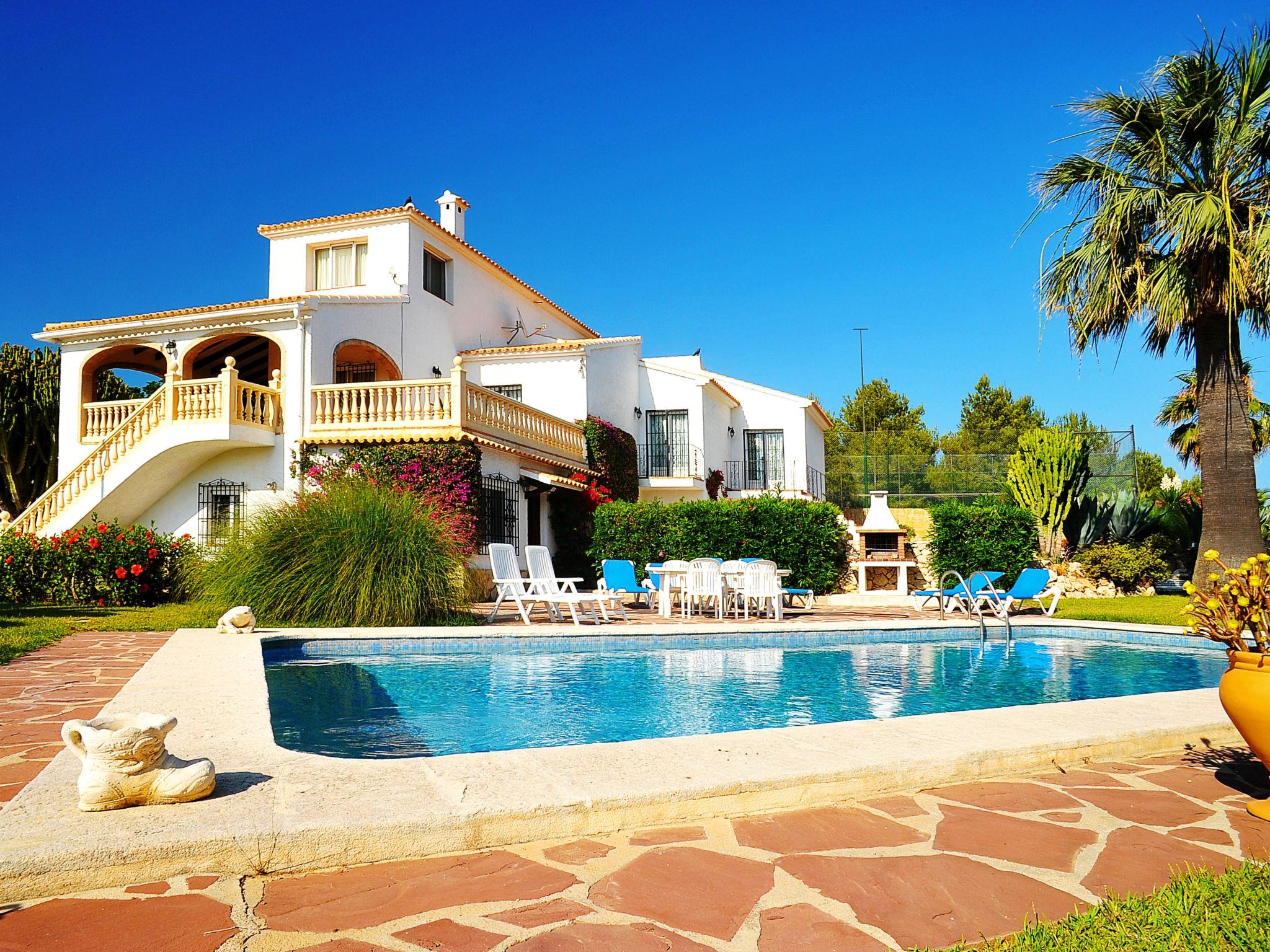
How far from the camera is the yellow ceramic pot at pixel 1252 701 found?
3.49 metres

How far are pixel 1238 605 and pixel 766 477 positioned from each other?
91.1 feet

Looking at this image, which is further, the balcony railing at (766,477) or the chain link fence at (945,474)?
the balcony railing at (766,477)

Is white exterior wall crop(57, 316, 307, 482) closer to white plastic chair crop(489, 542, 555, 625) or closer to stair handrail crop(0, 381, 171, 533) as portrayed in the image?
stair handrail crop(0, 381, 171, 533)

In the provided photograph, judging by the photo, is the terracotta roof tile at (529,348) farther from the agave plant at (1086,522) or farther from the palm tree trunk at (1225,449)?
the palm tree trunk at (1225,449)

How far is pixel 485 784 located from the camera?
353cm

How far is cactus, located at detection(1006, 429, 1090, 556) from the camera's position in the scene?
18720 mm

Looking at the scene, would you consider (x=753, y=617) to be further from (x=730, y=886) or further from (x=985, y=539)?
(x=730, y=886)

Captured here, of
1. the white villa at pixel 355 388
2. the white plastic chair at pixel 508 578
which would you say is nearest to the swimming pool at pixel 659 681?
the white plastic chair at pixel 508 578

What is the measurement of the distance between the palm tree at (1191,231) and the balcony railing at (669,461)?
13665mm

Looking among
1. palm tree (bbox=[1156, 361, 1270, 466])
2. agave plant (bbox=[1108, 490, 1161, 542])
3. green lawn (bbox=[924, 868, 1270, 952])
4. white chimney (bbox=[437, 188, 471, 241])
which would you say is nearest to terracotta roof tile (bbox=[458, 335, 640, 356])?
white chimney (bbox=[437, 188, 471, 241])

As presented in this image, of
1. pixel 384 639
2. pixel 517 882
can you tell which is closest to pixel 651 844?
pixel 517 882

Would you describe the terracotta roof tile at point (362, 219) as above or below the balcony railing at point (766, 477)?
above

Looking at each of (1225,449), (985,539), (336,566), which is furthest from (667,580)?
(1225,449)

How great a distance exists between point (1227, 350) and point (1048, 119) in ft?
15.5
